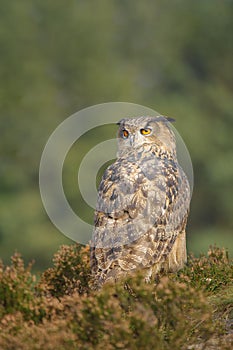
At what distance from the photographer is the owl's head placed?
310 inches

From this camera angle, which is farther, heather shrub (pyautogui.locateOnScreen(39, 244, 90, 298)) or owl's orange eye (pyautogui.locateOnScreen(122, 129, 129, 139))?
owl's orange eye (pyautogui.locateOnScreen(122, 129, 129, 139))

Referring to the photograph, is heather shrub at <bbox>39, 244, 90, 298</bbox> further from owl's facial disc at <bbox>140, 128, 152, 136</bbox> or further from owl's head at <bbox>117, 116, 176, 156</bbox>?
owl's facial disc at <bbox>140, 128, 152, 136</bbox>

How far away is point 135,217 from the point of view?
6848mm

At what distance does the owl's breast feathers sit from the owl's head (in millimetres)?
Answer: 550

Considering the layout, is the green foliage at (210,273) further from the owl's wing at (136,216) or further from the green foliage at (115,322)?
the green foliage at (115,322)

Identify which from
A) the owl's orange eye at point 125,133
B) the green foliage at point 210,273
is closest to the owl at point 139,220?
the green foliage at point 210,273

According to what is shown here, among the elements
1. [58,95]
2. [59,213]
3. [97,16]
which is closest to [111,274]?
[59,213]

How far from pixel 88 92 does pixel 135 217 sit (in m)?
21.9

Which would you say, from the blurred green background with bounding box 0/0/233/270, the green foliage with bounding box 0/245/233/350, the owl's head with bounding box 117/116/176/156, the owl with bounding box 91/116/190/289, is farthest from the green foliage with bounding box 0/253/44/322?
the blurred green background with bounding box 0/0/233/270

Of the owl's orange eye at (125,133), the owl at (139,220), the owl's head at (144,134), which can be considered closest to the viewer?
the owl at (139,220)

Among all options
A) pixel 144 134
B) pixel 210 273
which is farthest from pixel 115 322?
pixel 144 134

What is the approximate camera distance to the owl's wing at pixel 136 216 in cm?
677

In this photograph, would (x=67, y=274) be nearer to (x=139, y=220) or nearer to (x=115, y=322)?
(x=139, y=220)

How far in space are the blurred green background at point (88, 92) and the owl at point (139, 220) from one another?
15848 mm
